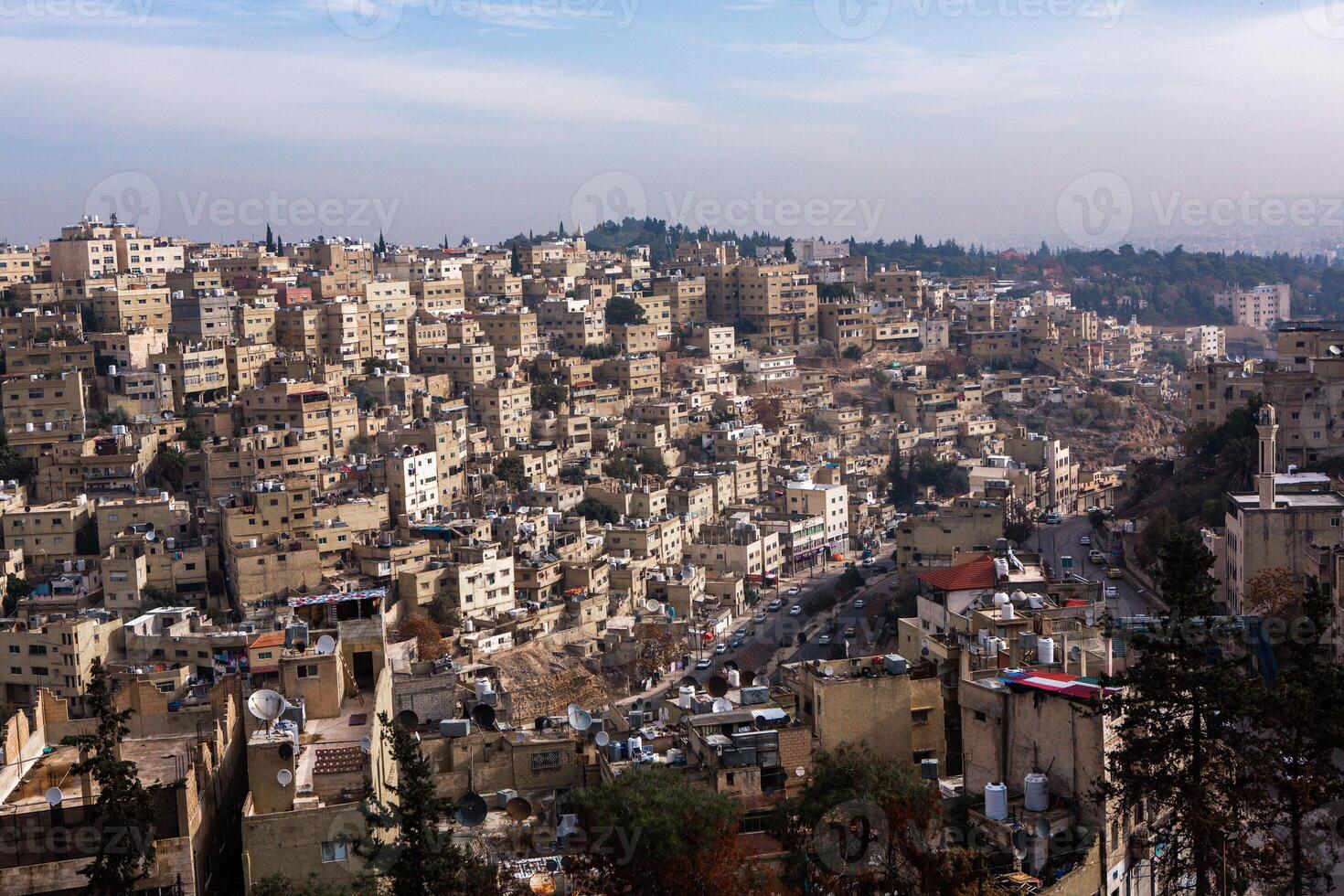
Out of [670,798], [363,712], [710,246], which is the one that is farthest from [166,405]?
[710,246]

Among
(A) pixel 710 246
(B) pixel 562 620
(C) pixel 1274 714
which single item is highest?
(A) pixel 710 246

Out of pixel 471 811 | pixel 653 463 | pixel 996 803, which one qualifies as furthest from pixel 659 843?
pixel 653 463

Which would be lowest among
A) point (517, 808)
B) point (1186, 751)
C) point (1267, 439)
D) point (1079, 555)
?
point (1079, 555)

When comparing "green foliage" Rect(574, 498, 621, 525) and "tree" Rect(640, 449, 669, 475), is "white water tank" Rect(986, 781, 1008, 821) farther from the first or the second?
"tree" Rect(640, 449, 669, 475)

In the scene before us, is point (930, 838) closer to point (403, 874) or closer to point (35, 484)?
point (403, 874)

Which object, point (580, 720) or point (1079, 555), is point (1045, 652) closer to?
point (580, 720)

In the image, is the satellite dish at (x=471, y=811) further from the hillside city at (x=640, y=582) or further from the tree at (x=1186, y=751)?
the tree at (x=1186, y=751)
